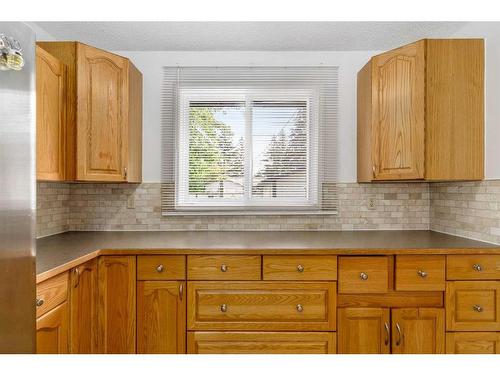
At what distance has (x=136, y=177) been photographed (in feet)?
8.61

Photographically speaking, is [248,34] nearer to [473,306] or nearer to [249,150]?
[249,150]

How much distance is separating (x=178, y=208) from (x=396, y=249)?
1.57 m

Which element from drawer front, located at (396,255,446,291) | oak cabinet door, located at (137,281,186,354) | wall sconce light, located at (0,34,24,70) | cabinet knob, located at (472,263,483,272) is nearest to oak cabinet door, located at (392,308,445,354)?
drawer front, located at (396,255,446,291)

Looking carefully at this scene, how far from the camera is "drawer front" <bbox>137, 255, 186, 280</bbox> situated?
2061 millimetres

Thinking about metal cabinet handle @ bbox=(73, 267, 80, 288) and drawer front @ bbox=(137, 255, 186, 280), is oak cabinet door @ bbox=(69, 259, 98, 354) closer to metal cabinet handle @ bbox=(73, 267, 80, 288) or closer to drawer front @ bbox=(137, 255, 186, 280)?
metal cabinet handle @ bbox=(73, 267, 80, 288)

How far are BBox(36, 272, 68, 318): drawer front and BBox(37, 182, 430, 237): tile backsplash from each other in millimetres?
1092

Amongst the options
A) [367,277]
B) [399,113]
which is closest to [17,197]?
[367,277]

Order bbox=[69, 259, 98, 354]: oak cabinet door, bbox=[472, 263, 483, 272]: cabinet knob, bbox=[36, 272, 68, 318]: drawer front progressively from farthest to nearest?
bbox=[472, 263, 483, 272]: cabinet knob, bbox=[69, 259, 98, 354]: oak cabinet door, bbox=[36, 272, 68, 318]: drawer front

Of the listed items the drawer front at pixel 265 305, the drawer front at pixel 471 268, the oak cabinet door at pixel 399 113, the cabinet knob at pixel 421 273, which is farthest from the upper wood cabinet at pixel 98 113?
the drawer front at pixel 471 268

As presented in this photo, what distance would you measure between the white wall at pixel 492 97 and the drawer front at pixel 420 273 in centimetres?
64

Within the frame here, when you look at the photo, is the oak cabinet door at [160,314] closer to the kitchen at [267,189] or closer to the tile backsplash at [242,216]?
the kitchen at [267,189]

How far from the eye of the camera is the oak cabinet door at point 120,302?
6.73ft

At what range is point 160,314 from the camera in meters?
2.06
